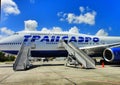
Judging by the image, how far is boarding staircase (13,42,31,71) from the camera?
1916 cm

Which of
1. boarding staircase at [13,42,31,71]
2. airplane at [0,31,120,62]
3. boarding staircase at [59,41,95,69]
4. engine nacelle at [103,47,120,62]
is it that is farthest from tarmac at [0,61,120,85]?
airplane at [0,31,120,62]

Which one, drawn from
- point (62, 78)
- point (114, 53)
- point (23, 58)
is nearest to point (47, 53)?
point (23, 58)

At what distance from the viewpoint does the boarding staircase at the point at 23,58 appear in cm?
1916

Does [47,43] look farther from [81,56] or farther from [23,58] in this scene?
[81,56]

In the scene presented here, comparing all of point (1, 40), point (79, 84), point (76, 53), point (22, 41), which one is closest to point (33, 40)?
point (22, 41)

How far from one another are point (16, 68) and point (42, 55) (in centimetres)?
847

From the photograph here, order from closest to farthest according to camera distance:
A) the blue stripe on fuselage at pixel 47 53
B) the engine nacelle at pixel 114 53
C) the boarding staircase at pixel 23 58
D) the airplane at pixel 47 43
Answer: the boarding staircase at pixel 23 58 → the engine nacelle at pixel 114 53 → the airplane at pixel 47 43 → the blue stripe on fuselage at pixel 47 53

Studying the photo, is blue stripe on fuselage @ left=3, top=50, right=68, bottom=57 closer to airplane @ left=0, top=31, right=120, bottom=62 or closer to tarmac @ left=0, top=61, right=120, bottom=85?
airplane @ left=0, top=31, right=120, bottom=62

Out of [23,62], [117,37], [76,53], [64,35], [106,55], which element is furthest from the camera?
[117,37]

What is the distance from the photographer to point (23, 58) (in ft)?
71.2

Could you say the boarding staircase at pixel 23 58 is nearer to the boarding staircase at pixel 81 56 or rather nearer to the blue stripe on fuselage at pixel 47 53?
the blue stripe on fuselage at pixel 47 53

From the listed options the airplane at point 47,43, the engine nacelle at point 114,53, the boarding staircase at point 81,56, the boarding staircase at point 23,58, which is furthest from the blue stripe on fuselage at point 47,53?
the engine nacelle at point 114,53

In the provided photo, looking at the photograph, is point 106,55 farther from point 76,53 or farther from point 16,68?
point 16,68

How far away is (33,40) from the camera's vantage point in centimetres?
2633
